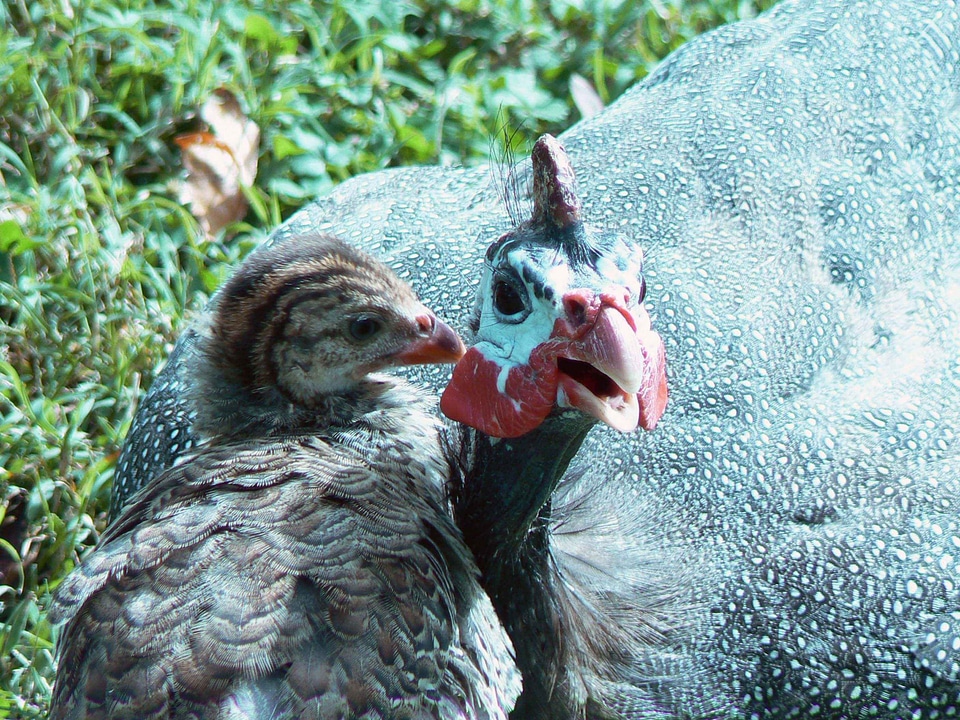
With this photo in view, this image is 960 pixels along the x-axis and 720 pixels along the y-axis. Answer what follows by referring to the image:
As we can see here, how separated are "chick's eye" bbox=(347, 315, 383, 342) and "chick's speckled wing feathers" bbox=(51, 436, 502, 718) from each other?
22cm

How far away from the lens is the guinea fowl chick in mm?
1997

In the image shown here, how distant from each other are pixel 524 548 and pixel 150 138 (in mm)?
2206

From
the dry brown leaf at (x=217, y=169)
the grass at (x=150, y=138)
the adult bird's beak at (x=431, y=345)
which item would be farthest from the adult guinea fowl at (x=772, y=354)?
the dry brown leaf at (x=217, y=169)

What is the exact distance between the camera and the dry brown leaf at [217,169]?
399cm

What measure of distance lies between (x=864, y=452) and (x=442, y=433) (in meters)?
0.87

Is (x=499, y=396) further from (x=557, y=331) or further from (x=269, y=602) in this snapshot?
(x=269, y=602)

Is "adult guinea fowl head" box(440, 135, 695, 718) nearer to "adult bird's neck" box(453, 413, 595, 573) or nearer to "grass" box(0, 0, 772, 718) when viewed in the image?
"adult bird's neck" box(453, 413, 595, 573)

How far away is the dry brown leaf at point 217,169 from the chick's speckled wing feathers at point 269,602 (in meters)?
1.89

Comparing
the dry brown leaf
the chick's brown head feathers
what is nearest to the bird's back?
the chick's brown head feathers

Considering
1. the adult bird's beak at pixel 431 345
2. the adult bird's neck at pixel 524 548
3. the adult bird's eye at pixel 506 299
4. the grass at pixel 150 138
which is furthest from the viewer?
the grass at pixel 150 138

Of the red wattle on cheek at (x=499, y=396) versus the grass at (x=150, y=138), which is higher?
the red wattle on cheek at (x=499, y=396)

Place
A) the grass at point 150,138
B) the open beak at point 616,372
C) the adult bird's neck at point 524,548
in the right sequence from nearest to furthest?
1. the open beak at point 616,372
2. the adult bird's neck at point 524,548
3. the grass at point 150,138

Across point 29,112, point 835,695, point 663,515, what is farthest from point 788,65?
point 29,112

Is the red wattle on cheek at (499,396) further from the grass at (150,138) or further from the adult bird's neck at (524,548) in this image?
the grass at (150,138)
